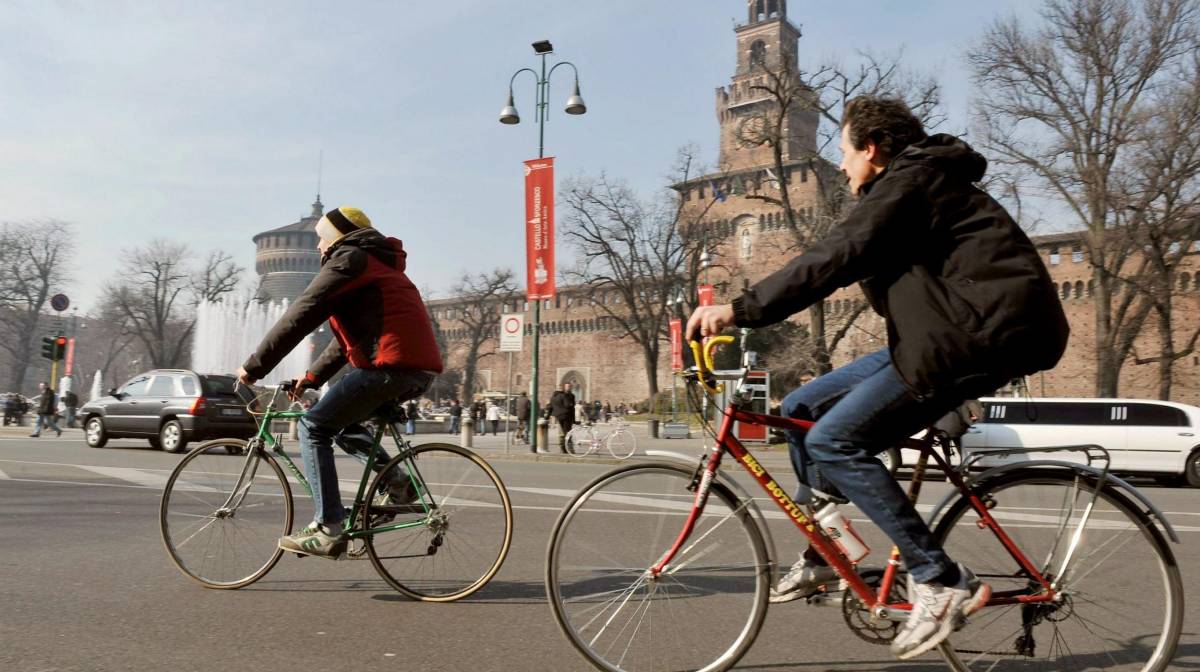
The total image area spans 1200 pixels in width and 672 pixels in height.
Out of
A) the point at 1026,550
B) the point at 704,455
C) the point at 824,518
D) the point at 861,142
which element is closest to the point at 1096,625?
the point at 1026,550

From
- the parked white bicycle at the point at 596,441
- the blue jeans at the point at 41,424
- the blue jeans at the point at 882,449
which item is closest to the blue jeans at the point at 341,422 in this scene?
the blue jeans at the point at 882,449

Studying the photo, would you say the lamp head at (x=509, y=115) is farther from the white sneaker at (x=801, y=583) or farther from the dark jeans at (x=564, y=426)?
the white sneaker at (x=801, y=583)

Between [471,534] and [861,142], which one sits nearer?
[861,142]

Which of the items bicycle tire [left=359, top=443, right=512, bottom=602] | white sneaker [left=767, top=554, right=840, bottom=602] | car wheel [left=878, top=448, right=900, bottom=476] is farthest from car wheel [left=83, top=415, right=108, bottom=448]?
car wheel [left=878, top=448, right=900, bottom=476]

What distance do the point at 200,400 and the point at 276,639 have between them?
1465 cm

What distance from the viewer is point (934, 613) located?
2828mm

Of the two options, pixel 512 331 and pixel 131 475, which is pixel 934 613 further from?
pixel 512 331

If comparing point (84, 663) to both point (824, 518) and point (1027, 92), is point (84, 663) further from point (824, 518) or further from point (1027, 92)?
point (1027, 92)

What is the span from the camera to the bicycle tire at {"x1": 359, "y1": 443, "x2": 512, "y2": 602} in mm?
4375

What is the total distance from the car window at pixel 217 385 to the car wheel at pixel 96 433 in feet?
7.89

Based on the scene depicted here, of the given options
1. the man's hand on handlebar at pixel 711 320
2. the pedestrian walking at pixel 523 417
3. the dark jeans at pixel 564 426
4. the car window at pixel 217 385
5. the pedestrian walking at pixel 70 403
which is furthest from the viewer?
the pedestrian walking at pixel 70 403

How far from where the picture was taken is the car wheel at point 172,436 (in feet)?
55.9

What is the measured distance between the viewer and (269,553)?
15.1 feet

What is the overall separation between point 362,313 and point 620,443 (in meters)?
18.5
